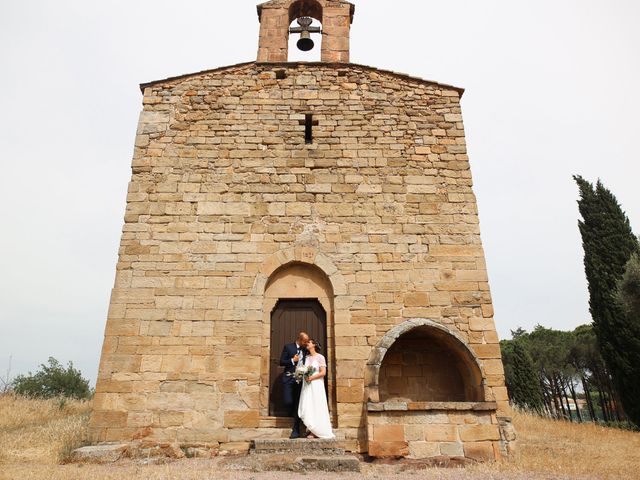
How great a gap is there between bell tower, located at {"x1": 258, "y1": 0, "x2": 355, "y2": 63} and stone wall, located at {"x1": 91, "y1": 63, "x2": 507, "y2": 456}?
17.9 inches

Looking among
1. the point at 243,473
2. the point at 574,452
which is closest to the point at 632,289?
the point at 574,452

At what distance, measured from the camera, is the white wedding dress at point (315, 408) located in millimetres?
5625

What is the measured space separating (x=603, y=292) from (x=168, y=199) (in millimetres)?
13524

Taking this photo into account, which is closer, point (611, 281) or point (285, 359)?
point (285, 359)

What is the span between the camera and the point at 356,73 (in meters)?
8.34

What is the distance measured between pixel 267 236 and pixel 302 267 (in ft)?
2.49

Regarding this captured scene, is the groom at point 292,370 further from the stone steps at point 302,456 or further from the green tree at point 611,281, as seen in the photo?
the green tree at point 611,281

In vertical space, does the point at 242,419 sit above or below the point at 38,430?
above

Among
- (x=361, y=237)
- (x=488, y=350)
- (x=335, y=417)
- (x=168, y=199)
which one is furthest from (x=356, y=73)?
(x=335, y=417)

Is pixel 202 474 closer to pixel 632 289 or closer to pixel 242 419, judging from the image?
pixel 242 419

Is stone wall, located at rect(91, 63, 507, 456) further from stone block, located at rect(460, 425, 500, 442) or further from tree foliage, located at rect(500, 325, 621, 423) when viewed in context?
tree foliage, located at rect(500, 325, 621, 423)

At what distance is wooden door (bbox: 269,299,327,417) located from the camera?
6.55 meters

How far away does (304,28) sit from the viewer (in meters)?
8.91

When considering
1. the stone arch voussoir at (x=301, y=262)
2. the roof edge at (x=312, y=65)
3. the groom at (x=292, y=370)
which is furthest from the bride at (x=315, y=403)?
the roof edge at (x=312, y=65)
